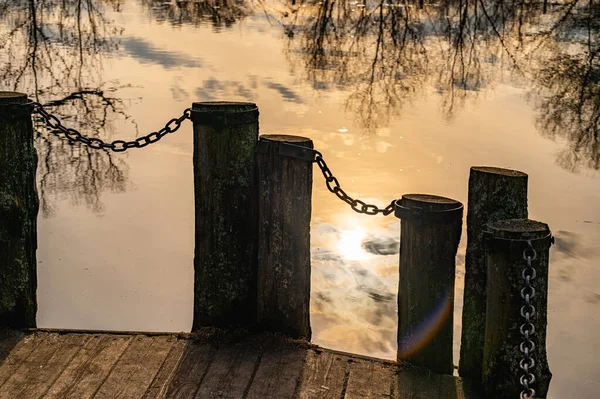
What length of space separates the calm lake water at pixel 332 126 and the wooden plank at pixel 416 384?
1.63m

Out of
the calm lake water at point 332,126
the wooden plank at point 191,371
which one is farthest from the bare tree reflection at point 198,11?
the wooden plank at point 191,371

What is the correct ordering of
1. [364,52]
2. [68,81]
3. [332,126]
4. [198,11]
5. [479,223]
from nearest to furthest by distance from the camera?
[479,223] < [332,126] < [68,81] < [364,52] < [198,11]

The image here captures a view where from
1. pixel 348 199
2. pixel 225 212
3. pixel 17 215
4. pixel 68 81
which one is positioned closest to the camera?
pixel 348 199

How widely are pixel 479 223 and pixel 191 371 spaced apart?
1590mm

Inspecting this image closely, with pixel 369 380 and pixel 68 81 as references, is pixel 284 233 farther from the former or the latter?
pixel 68 81

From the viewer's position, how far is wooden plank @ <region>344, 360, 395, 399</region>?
452cm

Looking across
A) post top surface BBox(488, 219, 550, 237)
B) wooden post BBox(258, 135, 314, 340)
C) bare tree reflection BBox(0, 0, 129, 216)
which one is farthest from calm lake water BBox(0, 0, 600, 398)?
post top surface BBox(488, 219, 550, 237)

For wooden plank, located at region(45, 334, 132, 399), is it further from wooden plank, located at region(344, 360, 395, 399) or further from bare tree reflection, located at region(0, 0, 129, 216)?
bare tree reflection, located at region(0, 0, 129, 216)

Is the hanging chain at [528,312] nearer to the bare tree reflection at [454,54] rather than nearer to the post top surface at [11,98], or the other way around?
the post top surface at [11,98]

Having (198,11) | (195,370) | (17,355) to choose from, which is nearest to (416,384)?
(195,370)

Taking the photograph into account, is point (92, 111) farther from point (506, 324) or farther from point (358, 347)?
point (506, 324)

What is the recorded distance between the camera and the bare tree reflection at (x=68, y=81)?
937 cm

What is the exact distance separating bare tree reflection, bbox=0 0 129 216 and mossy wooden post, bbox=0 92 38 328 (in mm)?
3414

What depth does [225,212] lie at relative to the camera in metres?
5.00
